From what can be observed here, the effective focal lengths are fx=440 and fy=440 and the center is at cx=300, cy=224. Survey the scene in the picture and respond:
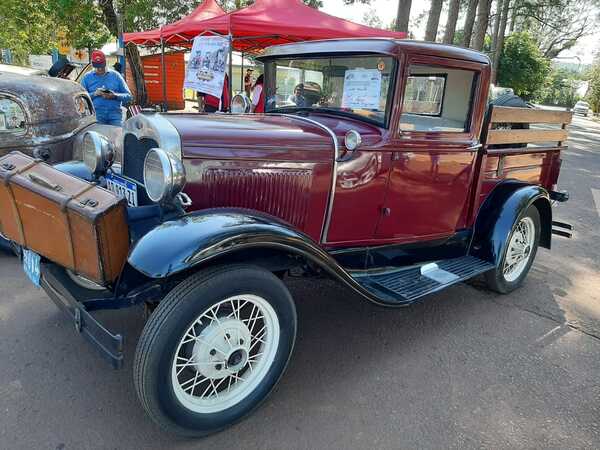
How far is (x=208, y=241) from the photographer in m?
1.85

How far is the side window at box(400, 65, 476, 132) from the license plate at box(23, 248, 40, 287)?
2.25 m

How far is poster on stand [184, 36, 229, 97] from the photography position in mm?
6531

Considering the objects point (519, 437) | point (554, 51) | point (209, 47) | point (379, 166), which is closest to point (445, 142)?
point (379, 166)

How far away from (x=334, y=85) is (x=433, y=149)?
80cm

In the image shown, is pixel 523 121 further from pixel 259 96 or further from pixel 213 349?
pixel 213 349

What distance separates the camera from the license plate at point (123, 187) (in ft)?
8.15

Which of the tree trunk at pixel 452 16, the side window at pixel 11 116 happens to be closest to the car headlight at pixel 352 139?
the side window at pixel 11 116

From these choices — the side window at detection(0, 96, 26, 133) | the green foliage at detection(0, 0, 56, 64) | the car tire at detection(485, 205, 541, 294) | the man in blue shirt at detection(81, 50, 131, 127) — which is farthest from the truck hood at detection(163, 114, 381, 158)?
the green foliage at detection(0, 0, 56, 64)

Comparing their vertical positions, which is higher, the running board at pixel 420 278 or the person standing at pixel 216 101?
the person standing at pixel 216 101

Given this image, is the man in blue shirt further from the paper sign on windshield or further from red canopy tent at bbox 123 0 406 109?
the paper sign on windshield

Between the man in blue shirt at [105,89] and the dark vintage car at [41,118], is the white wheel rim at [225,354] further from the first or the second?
the man in blue shirt at [105,89]

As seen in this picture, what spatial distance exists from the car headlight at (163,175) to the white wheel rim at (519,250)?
9.28ft

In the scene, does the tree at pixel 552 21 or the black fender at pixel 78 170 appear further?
the tree at pixel 552 21

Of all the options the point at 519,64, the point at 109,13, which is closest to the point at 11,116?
the point at 109,13
